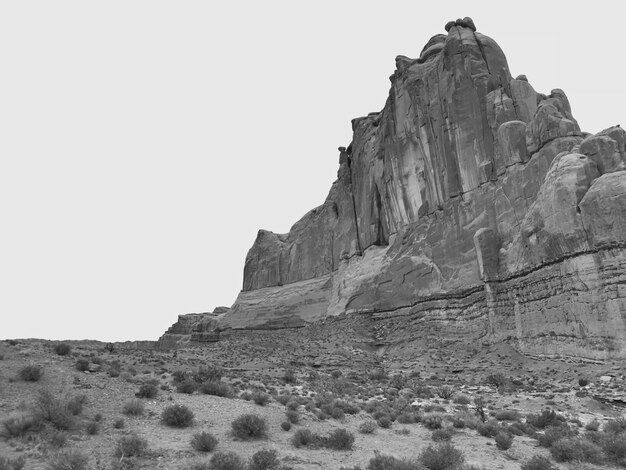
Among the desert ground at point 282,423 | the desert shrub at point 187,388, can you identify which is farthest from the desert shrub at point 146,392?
the desert shrub at point 187,388

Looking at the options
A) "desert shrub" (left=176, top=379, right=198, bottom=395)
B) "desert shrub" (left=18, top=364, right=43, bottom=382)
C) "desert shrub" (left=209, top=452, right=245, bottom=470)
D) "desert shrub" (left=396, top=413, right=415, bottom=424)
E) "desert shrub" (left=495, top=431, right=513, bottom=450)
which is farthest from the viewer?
"desert shrub" (left=176, top=379, right=198, bottom=395)

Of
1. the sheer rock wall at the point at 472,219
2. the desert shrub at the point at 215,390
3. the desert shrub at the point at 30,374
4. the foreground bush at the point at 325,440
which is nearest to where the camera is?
the foreground bush at the point at 325,440

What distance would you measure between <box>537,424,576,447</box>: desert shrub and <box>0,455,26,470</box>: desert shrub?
1541 centimetres

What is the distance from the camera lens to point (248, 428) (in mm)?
15133

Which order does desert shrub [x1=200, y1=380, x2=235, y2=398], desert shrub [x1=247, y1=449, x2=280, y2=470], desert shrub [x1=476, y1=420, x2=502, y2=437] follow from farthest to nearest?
desert shrub [x1=200, y1=380, x2=235, y2=398], desert shrub [x1=476, y1=420, x2=502, y2=437], desert shrub [x1=247, y1=449, x2=280, y2=470]

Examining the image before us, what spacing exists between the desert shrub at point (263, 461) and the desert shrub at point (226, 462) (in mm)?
277

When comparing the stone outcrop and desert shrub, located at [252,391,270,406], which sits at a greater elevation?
the stone outcrop

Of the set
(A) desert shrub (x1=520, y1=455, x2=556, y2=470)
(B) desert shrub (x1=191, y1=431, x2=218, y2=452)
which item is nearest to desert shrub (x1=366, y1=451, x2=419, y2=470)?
(A) desert shrub (x1=520, y1=455, x2=556, y2=470)

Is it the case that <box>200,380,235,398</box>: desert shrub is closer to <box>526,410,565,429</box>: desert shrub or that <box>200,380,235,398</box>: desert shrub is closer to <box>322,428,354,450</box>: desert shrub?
<box>322,428,354,450</box>: desert shrub

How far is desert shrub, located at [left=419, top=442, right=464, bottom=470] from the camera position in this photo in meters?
13.4

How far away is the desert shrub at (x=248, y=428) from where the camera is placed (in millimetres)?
15016

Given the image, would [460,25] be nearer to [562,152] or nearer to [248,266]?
[562,152]

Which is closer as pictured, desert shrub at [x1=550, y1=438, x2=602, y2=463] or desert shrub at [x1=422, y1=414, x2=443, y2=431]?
desert shrub at [x1=550, y1=438, x2=602, y2=463]

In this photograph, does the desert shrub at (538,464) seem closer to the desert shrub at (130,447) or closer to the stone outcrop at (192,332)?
the desert shrub at (130,447)
